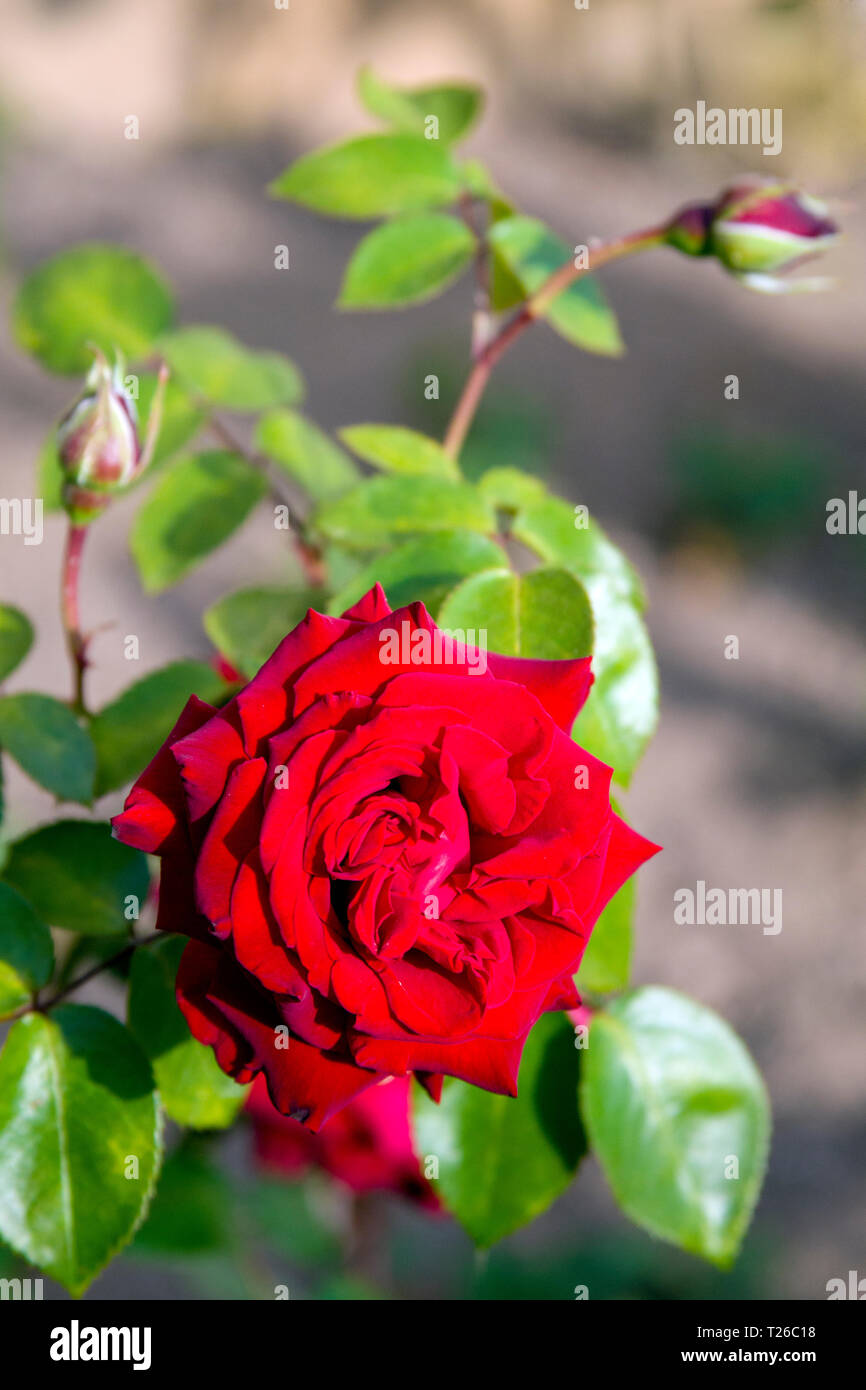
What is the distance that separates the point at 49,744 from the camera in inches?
19.6

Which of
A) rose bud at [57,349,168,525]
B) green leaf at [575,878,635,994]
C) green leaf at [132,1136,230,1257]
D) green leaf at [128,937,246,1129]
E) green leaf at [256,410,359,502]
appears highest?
green leaf at [256,410,359,502]

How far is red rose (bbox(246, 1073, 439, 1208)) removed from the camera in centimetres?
75

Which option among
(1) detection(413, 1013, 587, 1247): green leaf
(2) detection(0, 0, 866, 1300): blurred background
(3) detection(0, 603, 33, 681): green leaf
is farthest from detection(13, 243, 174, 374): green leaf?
(2) detection(0, 0, 866, 1300): blurred background

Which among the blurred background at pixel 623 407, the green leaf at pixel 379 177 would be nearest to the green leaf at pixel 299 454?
the green leaf at pixel 379 177

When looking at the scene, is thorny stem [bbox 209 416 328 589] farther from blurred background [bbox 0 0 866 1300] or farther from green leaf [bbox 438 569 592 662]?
blurred background [bbox 0 0 866 1300]

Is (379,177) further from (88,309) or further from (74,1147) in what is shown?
(74,1147)

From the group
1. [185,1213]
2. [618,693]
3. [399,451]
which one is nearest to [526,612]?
[618,693]

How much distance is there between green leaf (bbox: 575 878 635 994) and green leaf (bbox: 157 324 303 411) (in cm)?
35

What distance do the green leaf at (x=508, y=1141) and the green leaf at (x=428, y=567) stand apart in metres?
0.20

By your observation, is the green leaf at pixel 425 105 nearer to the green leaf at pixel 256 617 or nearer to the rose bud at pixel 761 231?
the rose bud at pixel 761 231

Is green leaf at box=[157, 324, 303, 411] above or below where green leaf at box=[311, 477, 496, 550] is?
above

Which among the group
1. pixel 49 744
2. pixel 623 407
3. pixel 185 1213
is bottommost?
pixel 185 1213

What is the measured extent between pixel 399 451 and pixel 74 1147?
325 millimetres

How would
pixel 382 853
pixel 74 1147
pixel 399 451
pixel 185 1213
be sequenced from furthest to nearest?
pixel 185 1213 < pixel 399 451 < pixel 74 1147 < pixel 382 853
